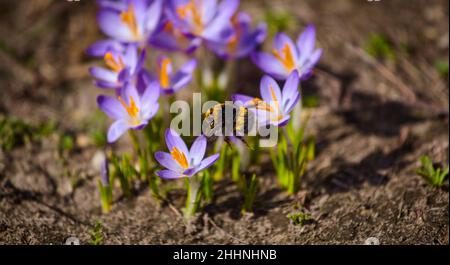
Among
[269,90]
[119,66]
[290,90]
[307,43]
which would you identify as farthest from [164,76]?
[307,43]

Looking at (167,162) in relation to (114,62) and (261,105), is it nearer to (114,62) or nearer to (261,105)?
(261,105)

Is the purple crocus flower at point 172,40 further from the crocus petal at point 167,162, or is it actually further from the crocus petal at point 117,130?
the crocus petal at point 167,162

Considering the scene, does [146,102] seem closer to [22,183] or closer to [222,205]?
[222,205]

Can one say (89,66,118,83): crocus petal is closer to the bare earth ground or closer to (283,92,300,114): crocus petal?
the bare earth ground

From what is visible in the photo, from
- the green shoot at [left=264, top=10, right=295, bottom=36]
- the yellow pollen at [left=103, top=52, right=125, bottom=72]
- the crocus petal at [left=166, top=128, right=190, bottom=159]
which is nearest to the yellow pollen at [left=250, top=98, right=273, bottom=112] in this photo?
the crocus petal at [left=166, top=128, right=190, bottom=159]
